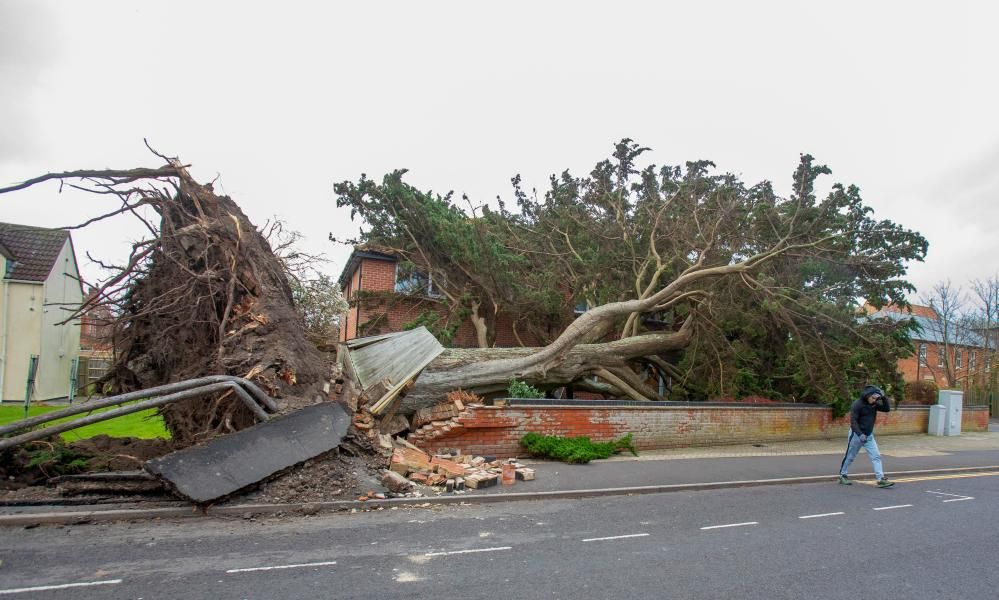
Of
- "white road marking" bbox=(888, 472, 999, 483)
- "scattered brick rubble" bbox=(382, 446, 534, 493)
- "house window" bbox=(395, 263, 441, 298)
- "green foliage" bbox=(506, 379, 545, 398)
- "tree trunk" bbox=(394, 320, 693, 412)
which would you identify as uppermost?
"house window" bbox=(395, 263, 441, 298)

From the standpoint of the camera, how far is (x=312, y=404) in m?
7.97

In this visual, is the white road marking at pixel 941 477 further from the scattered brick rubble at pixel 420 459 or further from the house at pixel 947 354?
the house at pixel 947 354

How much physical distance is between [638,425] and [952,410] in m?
15.4

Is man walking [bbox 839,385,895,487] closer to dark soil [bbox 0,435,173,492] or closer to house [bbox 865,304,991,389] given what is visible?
dark soil [bbox 0,435,173,492]

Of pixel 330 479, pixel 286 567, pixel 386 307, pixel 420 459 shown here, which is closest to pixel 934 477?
pixel 420 459

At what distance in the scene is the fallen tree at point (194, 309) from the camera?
8047 millimetres

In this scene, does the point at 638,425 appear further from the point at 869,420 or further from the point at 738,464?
the point at 869,420

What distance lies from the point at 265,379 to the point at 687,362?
12525 millimetres

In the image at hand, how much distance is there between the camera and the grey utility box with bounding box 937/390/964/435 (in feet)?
65.1

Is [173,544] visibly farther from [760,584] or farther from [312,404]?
[760,584]

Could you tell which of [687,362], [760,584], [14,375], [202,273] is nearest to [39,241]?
[14,375]

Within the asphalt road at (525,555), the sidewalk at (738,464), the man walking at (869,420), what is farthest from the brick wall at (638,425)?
the man walking at (869,420)

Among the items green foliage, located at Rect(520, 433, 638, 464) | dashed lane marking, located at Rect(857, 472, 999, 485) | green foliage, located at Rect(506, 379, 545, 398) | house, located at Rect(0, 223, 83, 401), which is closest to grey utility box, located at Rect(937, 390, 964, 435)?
dashed lane marking, located at Rect(857, 472, 999, 485)

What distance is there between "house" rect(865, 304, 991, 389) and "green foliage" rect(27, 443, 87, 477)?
38.0m
